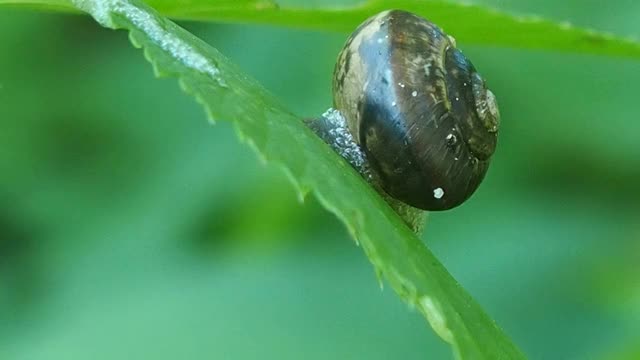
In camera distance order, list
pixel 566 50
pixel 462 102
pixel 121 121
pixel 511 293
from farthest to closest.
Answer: pixel 121 121, pixel 511 293, pixel 566 50, pixel 462 102

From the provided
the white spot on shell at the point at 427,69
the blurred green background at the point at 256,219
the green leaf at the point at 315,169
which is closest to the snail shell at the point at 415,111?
the white spot on shell at the point at 427,69

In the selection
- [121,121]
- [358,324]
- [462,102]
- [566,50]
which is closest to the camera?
[462,102]

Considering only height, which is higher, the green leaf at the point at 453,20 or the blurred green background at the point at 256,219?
the blurred green background at the point at 256,219

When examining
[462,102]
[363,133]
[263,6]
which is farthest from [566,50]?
[263,6]

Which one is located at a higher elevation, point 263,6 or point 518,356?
point 263,6

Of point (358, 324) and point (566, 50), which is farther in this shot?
point (358, 324)

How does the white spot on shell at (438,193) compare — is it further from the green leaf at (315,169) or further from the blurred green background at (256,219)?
the blurred green background at (256,219)

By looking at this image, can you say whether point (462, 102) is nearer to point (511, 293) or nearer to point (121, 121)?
point (511, 293)

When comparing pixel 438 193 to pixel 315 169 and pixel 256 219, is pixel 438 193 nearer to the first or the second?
pixel 315 169
